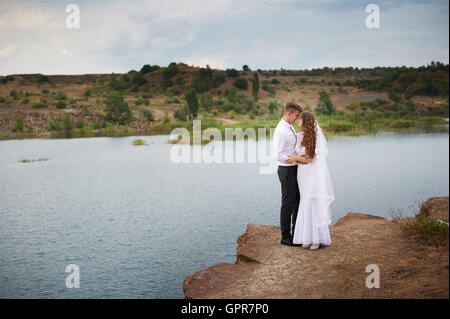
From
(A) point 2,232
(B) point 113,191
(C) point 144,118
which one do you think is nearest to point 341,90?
(C) point 144,118

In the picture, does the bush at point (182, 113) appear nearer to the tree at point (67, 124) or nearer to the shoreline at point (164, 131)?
the shoreline at point (164, 131)

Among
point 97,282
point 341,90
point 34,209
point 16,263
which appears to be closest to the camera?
point 97,282

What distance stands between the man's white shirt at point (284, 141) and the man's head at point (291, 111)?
0.26 ft

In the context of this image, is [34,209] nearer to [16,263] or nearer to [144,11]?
[16,263]

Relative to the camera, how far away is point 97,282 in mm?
7160

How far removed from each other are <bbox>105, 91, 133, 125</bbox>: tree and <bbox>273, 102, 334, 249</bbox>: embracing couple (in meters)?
31.0

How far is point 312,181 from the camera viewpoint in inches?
230

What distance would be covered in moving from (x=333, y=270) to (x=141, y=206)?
26.1 feet

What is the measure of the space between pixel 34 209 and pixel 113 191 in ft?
10.5

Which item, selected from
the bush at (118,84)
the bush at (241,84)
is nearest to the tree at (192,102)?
the bush at (118,84)

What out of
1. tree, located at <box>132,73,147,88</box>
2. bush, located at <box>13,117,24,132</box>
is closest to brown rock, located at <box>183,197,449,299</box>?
bush, located at <box>13,117,24,132</box>

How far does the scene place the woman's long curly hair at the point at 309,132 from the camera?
5.65m

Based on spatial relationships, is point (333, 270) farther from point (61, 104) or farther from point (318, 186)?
point (61, 104)
